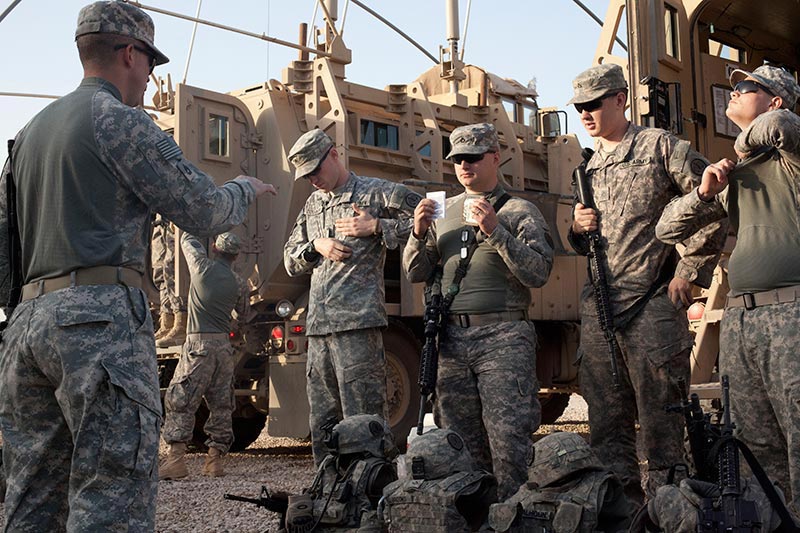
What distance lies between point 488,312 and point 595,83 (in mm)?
1146

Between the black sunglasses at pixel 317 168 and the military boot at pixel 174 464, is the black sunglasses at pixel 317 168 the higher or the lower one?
the higher one

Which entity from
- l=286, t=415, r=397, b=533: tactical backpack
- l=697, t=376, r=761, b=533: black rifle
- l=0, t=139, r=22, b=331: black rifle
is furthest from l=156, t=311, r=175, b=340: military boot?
l=697, t=376, r=761, b=533: black rifle

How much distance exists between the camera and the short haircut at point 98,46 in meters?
3.50

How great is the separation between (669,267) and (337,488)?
1761 mm

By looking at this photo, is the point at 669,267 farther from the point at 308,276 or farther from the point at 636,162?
the point at 308,276

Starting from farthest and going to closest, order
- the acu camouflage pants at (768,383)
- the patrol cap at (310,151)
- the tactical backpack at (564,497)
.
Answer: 1. the patrol cap at (310,151)
2. the tactical backpack at (564,497)
3. the acu camouflage pants at (768,383)

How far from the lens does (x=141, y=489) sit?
3244mm

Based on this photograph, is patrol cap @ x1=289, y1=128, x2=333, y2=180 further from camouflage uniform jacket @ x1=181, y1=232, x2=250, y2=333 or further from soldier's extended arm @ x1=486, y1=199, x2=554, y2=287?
camouflage uniform jacket @ x1=181, y1=232, x2=250, y2=333

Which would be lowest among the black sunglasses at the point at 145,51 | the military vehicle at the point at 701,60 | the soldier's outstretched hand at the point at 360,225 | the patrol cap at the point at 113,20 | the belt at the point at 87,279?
the belt at the point at 87,279

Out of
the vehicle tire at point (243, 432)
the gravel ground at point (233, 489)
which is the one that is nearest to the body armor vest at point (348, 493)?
the gravel ground at point (233, 489)

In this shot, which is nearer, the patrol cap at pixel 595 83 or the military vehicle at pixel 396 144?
the patrol cap at pixel 595 83

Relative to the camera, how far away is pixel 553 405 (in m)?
12.7

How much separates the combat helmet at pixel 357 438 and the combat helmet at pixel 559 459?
2.95 feet

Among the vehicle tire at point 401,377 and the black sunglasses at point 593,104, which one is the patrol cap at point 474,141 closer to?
the black sunglasses at point 593,104
